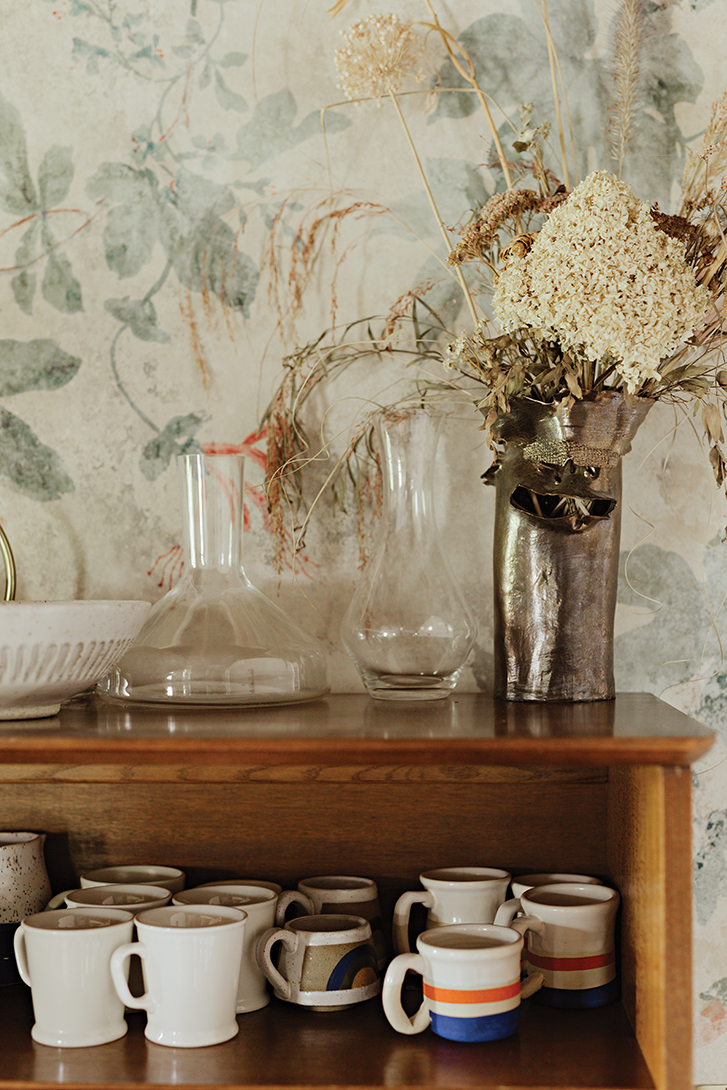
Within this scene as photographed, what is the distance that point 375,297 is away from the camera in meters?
1.13

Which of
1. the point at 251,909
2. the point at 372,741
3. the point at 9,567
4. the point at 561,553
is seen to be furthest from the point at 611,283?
the point at 9,567

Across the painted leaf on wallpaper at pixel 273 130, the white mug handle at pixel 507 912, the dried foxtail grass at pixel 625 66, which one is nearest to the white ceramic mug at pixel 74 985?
the white mug handle at pixel 507 912

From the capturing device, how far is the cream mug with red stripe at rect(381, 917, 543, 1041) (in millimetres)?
777

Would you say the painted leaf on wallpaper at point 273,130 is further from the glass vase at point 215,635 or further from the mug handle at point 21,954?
the mug handle at point 21,954

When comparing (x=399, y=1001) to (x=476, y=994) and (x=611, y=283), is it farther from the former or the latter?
(x=611, y=283)

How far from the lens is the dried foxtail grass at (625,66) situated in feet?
3.57

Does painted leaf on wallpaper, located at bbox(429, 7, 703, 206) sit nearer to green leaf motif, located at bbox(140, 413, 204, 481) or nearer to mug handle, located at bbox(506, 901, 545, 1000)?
green leaf motif, located at bbox(140, 413, 204, 481)

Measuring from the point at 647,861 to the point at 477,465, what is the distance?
53 centimetres

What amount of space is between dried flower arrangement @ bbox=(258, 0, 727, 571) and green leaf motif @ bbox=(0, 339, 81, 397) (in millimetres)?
282

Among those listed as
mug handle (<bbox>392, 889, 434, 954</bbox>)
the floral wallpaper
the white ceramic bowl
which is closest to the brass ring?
the floral wallpaper

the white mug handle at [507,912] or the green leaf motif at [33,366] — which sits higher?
the green leaf motif at [33,366]

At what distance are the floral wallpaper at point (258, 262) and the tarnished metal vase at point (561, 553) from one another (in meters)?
0.18

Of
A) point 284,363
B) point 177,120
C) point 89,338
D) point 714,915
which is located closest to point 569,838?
point 714,915

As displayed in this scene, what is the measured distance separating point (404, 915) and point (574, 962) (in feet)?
0.56
